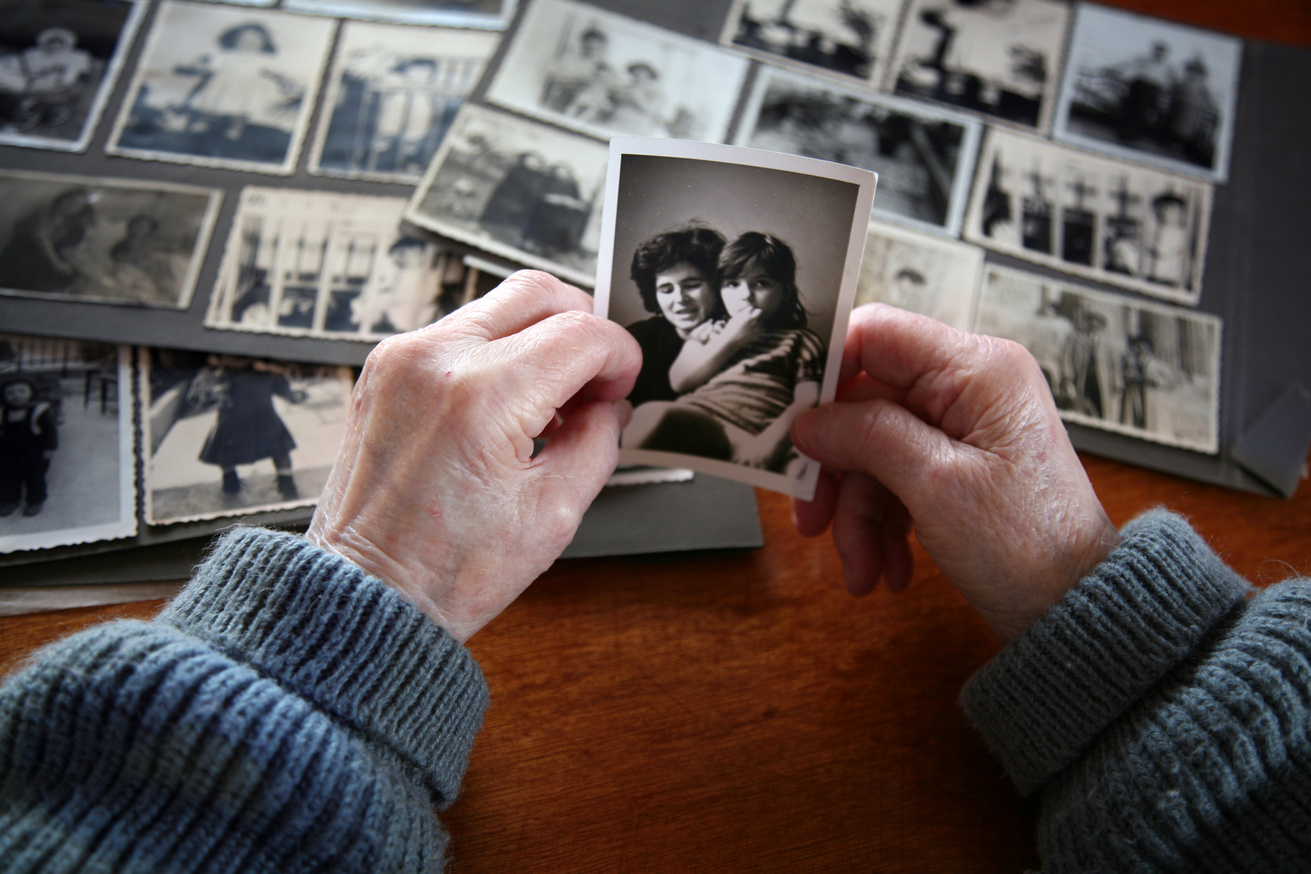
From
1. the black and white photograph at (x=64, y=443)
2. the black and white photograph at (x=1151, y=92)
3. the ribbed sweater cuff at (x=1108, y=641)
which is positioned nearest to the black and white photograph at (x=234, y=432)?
the black and white photograph at (x=64, y=443)

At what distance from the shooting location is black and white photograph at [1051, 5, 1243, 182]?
44.4 inches

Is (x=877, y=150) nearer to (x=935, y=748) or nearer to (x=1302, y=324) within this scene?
(x=1302, y=324)

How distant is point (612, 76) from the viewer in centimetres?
111

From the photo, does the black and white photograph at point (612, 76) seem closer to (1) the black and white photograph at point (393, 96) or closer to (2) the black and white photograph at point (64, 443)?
(1) the black and white photograph at point (393, 96)

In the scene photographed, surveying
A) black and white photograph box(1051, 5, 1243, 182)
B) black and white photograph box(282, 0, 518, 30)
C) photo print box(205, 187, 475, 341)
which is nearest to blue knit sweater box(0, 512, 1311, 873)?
photo print box(205, 187, 475, 341)

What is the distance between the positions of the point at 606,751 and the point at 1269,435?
2.79 ft

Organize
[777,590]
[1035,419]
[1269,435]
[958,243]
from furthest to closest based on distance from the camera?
[958,243]
[1269,435]
[777,590]
[1035,419]

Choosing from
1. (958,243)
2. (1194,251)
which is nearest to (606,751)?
(958,243)

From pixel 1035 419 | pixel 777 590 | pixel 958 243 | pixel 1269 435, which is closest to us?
pixel 1035 419

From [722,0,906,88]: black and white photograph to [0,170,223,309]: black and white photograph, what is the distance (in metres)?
0.76

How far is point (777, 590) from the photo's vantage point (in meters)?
0.82

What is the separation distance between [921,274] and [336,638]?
0.80 metres

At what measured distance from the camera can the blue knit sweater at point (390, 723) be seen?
1.61ft

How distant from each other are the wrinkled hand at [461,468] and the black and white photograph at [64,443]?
0.31m
